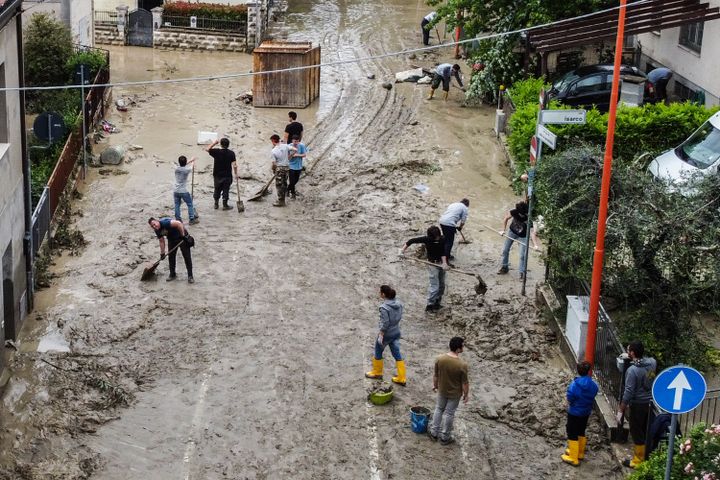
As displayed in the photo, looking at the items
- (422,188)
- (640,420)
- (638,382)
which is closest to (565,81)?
(422,188)

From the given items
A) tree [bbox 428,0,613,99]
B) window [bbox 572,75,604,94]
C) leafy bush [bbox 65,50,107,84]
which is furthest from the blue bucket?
leafy bush [bbox 65,50,107,84]

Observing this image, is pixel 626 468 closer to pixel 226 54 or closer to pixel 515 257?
pixel 515 257

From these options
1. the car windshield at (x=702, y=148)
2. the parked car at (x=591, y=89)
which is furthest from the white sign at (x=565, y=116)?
the parked car at (x=591, y=89)

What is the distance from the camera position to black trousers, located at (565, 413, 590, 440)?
→ 14.0 metres

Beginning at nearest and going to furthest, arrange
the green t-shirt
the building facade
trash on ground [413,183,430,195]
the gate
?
the green t-shirt
the building facade
trash on ground [413,183,430,195]
the gate

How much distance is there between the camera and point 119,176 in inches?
987

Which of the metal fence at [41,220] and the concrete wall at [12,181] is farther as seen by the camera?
the metal fence at [41,220]

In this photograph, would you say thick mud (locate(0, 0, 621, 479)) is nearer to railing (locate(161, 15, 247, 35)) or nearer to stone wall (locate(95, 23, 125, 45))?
railing (locate(161, 15, 247, 35))

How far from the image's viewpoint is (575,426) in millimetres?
14016

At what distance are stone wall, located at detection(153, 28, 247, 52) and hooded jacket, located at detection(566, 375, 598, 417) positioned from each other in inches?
1075

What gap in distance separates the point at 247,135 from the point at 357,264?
29.4 feet

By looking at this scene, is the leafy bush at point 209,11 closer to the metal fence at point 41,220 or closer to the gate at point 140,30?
the gate at point 140,30

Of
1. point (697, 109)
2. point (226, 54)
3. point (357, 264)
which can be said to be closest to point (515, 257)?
point (357, 264)

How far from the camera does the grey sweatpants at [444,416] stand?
14125 millimetres
